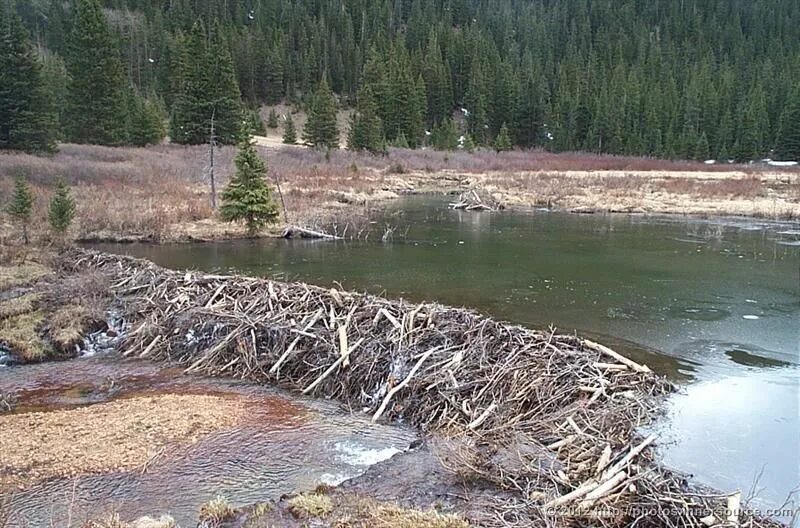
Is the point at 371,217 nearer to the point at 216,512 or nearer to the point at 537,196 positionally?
the point at 537,196

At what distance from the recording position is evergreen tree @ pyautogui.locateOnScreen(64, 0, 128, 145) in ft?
177

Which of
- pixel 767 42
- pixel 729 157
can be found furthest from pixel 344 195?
pixel 767 42

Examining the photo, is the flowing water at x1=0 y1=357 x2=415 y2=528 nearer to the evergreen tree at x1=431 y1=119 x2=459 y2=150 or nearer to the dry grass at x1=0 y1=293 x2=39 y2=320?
the dry grass at x1=0 y1=293 x2=39 y2=320

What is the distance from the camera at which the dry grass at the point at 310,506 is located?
7.36 m

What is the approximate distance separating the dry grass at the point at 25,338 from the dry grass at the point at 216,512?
26.4 ft

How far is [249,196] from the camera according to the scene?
27703 mm

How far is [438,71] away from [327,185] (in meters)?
63.6

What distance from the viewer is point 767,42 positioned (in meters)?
147

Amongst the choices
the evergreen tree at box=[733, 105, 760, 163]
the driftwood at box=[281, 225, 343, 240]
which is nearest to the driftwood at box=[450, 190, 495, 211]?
the driftwood at box=[281, 225, 343, 240]

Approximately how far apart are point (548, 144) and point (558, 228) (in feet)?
211

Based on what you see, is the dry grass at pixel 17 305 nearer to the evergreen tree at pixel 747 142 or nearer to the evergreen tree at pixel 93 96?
the evergreen tree at pixel 93 96

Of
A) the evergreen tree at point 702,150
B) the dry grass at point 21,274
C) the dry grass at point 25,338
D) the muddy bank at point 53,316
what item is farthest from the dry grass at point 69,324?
the evergreen tree at point 702,150

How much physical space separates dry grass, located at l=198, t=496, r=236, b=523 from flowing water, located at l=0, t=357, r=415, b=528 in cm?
27

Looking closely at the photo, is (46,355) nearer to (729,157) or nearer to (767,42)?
(729,157)
